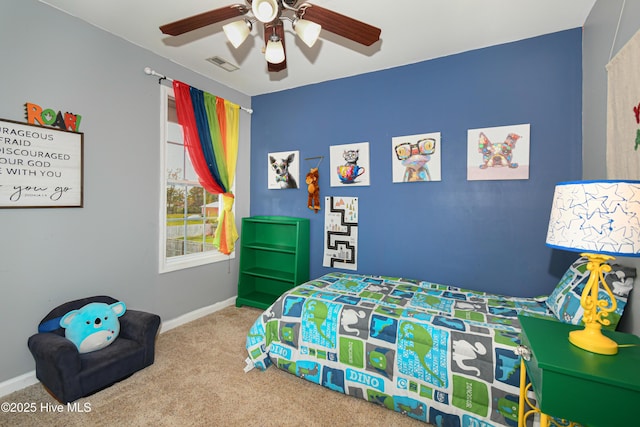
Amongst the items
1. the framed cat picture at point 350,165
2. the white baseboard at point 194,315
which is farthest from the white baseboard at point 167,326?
the framed cat picture at point 350,165

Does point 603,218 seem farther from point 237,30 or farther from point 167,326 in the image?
point 167,326

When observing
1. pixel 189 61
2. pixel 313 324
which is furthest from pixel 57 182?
pixel 313 324

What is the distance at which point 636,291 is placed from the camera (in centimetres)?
148

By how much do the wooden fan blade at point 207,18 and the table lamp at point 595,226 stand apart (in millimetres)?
1765

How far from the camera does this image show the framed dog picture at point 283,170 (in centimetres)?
357

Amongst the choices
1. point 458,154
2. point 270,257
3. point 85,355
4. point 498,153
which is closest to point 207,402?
point 85,355

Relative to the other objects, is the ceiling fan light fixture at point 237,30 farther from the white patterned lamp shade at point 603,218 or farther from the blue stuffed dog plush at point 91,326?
the blue stuffed dog plush at point 91,326

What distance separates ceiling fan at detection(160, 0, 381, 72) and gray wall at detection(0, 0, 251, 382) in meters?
1.14

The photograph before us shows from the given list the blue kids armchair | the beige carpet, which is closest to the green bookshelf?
the beige carpet

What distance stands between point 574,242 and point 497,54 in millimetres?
2248

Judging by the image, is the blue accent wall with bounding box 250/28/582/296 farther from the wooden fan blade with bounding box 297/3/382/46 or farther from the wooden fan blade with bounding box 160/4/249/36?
the wooden fan blade with bounding box 160/4/249/36

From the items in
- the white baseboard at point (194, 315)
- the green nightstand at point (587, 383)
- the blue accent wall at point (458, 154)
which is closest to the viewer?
the green nightstand at point (587, 383)

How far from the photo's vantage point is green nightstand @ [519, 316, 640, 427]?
91 centimetres

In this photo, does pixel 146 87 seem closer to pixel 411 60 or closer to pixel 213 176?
pixel 213 176
